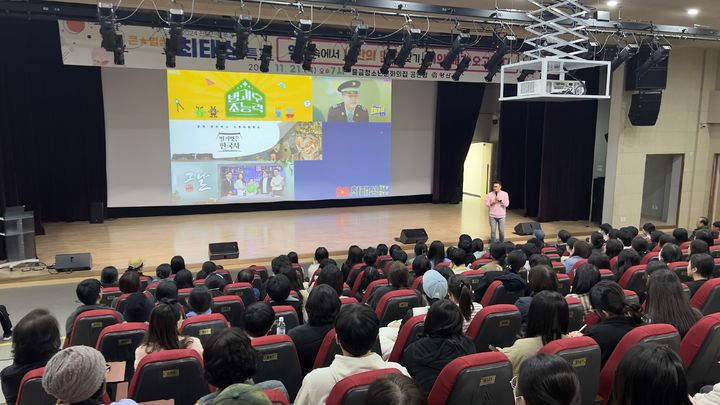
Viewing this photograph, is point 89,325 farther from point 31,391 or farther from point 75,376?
point 75,376

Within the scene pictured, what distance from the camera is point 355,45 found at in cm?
713

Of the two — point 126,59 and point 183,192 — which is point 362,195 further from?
point 126,59

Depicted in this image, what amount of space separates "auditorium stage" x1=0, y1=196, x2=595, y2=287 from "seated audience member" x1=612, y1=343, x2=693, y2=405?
651 cm

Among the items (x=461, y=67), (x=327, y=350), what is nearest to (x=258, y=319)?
(x=327, y=350)

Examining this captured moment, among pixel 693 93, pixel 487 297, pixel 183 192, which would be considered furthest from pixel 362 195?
pixel 487 297

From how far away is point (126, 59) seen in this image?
7.11m

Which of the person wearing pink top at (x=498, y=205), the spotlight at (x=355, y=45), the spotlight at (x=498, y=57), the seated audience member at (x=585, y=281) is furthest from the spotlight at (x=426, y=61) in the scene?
the seated audience member at (x=585, y=281)

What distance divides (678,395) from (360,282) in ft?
11.3

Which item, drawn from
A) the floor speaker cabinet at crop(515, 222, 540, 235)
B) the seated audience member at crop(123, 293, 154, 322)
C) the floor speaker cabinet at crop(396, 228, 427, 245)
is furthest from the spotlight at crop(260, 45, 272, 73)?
the floor speaker cabinet at crop(515, 222, 540, 235)

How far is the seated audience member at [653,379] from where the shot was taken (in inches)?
56.9

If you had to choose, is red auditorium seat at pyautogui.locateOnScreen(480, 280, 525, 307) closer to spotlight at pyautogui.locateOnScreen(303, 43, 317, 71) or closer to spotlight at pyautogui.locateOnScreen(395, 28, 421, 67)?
spotlight at pyautogui.locateOnScreen(395, 28, 421, 67)

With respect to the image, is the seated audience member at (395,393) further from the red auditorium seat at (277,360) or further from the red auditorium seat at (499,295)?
the red auditorium seat at (499,295)

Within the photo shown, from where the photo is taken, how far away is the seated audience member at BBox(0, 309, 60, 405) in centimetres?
229

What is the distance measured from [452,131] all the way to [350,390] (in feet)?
37.4
